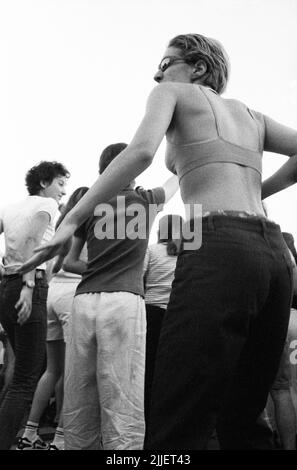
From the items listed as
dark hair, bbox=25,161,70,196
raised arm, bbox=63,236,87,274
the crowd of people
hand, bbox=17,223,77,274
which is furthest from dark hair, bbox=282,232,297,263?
hand, bbox=17,223,77,274

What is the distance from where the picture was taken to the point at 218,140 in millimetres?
1302

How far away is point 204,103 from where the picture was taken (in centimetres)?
134

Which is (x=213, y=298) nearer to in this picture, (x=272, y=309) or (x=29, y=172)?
(x=272, y=309)

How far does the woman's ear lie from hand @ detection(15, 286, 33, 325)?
5.00 ft

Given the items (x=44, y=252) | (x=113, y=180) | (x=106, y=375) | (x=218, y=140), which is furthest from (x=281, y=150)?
(x=106, y=375)

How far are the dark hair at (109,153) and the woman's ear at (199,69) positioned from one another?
2.97 feet

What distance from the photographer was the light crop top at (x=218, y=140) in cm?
129

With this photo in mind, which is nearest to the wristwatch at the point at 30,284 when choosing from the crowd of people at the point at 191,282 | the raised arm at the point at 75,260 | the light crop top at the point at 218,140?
the raised arm at the point at 75,260

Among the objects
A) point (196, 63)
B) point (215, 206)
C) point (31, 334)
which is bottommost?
point (31, 334)

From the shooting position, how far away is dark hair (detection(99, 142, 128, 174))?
93.7 inches

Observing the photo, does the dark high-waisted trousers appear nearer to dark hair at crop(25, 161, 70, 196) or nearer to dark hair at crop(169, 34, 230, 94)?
dark hair at crop(169, 34, 230, 94)

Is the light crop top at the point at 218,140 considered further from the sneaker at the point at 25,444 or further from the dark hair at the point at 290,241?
the sneaker at the point at 25,444
